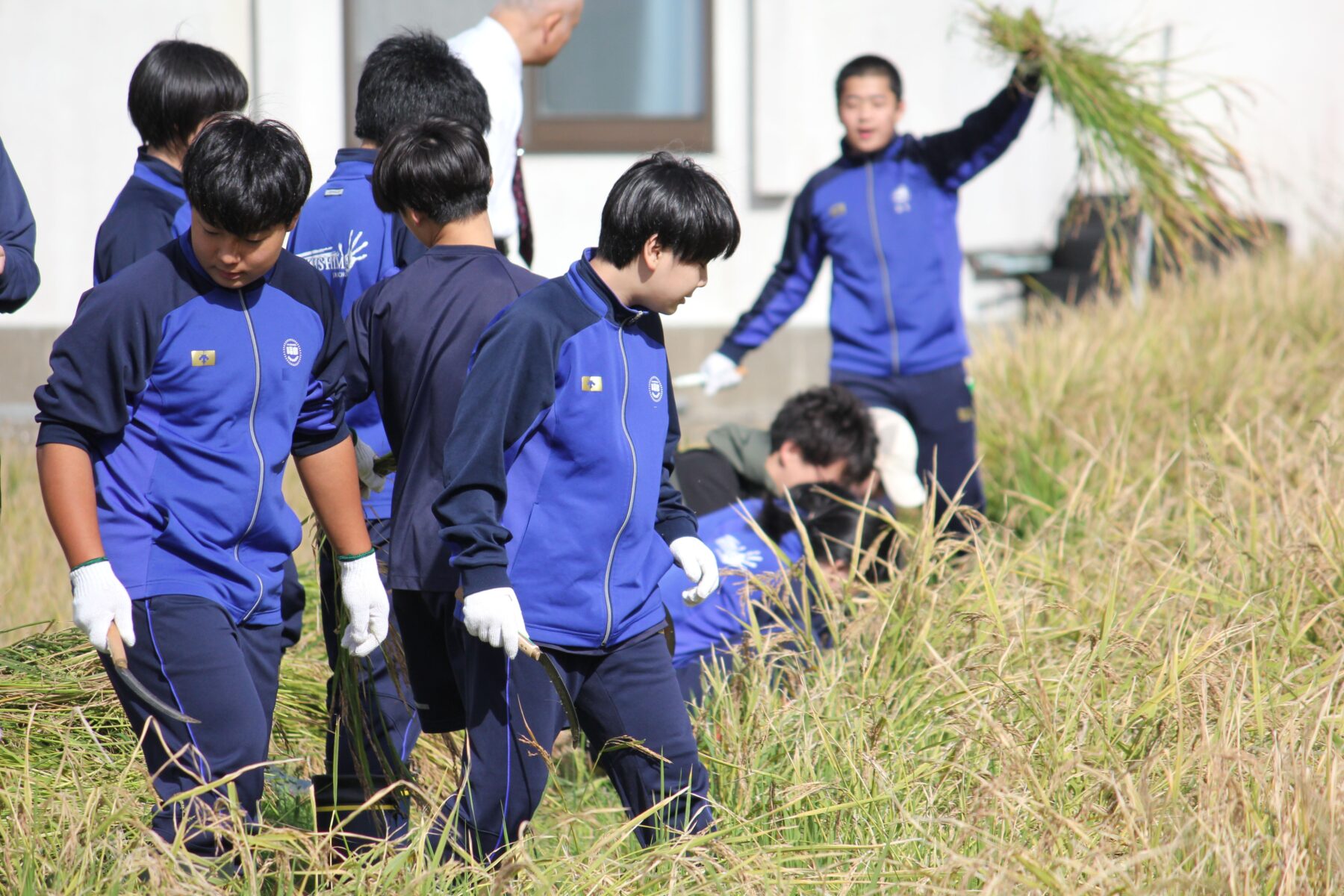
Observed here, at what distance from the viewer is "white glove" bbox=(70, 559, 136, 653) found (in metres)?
2.08

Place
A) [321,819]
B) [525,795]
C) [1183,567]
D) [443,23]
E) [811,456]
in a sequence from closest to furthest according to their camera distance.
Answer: [525,795] → [321,819] → [1183,567] → [811,456] → [443,23]

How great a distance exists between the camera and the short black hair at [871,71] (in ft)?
14.3

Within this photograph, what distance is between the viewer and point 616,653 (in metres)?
2.34

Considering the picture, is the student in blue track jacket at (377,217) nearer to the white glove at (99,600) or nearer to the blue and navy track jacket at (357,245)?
the blue and navy track jacket at (357,245)

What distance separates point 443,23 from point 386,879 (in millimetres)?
5713

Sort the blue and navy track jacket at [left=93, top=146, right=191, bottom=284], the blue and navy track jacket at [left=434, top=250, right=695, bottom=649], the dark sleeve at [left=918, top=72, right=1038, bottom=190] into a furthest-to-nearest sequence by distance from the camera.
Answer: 1. the dark sleeve at [left=918, top=72, right=1038, bottom=190]
2. the blue and navy track jacket at [left=93, top=146, right=191, bottom=284]
3. the blue and navy track jacket at [left=434, top=250, right=695, bottom=649]

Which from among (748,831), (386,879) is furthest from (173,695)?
(748,831)

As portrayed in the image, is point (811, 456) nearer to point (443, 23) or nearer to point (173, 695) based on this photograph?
point (173, 695)

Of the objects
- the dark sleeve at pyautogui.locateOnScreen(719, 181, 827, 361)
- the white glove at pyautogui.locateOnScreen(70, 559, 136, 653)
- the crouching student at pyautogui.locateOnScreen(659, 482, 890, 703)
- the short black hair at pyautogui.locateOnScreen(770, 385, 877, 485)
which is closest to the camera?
the white glove at pyautogui.locateOnScreen(70, 559, 136, 653)

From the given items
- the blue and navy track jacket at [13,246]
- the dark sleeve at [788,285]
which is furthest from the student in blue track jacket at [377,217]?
the dark sleeve at [788,285]

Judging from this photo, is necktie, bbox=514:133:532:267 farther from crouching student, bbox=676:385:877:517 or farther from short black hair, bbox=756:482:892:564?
short black hair, bbox=756:482:892:564

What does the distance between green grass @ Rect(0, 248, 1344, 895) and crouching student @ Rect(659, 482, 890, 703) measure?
0.12m

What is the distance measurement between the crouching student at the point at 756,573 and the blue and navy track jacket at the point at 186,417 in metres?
1.13

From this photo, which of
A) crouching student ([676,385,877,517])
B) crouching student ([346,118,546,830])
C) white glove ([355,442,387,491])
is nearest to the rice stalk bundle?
crouching student ([676,385,877,517])
